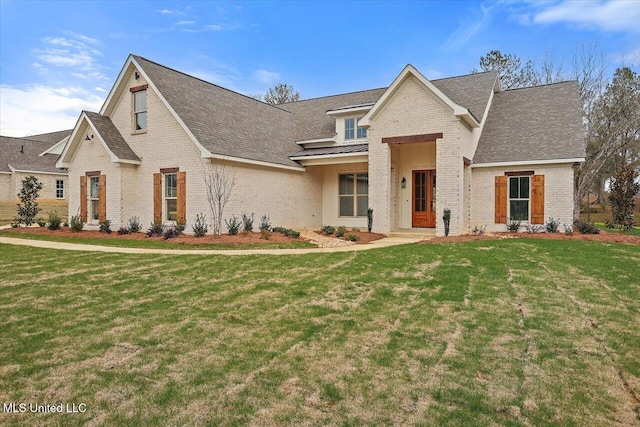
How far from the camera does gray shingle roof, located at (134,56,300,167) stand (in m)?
14.9

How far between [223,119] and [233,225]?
A: 4.84m

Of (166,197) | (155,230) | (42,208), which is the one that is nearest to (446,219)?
(155,230)

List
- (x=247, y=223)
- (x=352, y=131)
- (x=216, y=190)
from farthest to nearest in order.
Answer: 1. (x=352, y=131)
2. (x=247, y=223)
3. (x=216, y=190)

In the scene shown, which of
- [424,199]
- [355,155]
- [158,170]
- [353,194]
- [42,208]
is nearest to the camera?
[158,170]

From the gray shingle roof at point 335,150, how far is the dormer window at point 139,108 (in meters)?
6.43

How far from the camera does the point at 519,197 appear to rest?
50.8ft

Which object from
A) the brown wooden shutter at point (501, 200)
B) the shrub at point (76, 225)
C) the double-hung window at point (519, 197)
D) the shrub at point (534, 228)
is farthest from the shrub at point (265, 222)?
the shrub at point (534, 228)

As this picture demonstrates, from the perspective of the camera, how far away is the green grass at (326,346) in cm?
297

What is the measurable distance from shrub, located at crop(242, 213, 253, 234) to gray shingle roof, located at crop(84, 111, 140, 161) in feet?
16.5

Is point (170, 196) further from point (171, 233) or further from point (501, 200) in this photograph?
point (501, 200)

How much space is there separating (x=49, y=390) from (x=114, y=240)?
11284mm

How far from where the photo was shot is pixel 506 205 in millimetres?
15547

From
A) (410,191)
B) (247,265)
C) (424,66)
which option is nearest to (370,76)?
(424,66)

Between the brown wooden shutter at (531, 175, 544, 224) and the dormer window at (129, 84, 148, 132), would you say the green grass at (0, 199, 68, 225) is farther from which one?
the brown wooden shutter at (531, 175, 544, 224)
